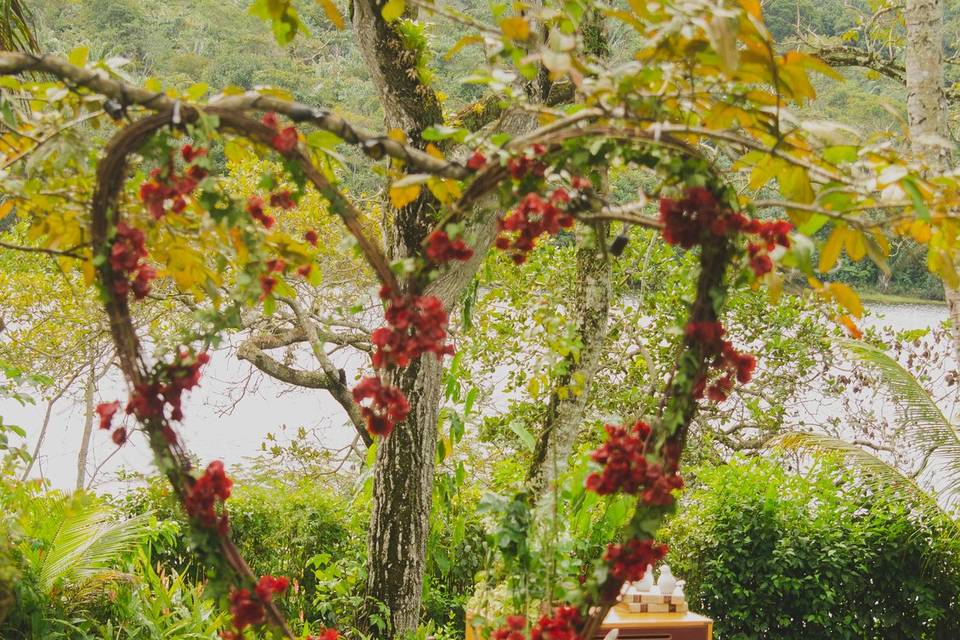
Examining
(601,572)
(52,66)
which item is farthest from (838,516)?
(52,66)

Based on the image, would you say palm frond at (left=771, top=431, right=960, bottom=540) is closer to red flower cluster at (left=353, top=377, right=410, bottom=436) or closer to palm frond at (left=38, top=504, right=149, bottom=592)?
palm frond at (left=38, top=504, right=149, bottom=592)

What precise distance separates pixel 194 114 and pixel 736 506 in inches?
148

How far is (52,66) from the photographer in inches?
48.6

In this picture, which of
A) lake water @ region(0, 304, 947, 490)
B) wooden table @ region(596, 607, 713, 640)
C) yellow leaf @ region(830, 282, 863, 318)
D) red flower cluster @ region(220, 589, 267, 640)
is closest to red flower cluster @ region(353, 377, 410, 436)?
red flower cluster @ region(220, 589, 267, 640)

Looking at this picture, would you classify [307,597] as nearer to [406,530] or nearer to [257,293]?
[406,530]

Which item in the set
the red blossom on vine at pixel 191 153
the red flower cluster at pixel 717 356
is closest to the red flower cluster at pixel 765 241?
the red flower cluster at pixel 717 356

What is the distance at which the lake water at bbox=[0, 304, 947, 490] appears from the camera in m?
7.30

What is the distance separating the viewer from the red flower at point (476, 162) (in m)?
1.34

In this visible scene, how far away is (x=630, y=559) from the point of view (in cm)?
131

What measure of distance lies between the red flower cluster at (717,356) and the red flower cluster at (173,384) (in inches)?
28.3

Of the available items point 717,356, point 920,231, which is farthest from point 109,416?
point 920,231

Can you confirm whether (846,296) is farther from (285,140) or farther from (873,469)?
(873,469)

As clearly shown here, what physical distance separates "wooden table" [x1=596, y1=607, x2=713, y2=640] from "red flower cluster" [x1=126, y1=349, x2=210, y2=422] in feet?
9.19

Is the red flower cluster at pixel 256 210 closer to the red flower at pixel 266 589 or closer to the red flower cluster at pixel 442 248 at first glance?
the red flower cluster at pixel 442 248
